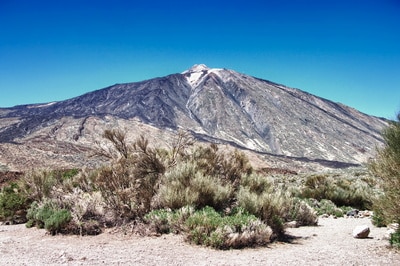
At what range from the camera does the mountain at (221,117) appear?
8956 cm

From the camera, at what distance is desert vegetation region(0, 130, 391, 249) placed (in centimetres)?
716

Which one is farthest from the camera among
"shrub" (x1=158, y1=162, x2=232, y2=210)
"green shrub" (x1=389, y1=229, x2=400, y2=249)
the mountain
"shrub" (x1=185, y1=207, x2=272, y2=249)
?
the mountain

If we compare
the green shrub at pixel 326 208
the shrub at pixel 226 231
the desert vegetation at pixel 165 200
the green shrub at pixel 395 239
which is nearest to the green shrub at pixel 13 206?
the desert vegetation at pixel 165 200

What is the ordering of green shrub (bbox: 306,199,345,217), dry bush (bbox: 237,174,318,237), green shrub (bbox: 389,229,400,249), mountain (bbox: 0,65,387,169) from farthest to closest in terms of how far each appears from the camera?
mountain (bbox: 0,65,387,169), green shrub (bbox: 306,199,345,217), dry bush (bbox: 237,174,318,237), green shrub (bbox: 389,229,400,249)

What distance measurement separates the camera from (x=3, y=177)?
749 inches

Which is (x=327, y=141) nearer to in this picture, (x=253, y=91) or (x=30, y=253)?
(x=253, y=91)

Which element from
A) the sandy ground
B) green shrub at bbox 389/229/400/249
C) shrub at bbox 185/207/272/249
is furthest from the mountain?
green shrub at bbox 389/229/400/249

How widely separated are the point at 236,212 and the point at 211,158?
9.87 feet

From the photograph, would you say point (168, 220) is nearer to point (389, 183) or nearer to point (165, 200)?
point (165, 200)

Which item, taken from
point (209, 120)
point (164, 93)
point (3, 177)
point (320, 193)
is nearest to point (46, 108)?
point (164, 93)

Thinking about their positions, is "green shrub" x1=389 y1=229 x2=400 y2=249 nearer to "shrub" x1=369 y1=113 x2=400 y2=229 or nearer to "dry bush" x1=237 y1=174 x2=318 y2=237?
"shrub" x1=369 y1=113 x2=400 y2=229

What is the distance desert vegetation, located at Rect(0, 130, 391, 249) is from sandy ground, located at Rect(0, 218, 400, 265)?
34 cm

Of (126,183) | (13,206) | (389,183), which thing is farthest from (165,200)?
(389,183)

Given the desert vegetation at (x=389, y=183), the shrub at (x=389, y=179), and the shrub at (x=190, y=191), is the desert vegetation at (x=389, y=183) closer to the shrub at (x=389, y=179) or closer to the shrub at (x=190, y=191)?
the shrub at (x=389, y=179)
